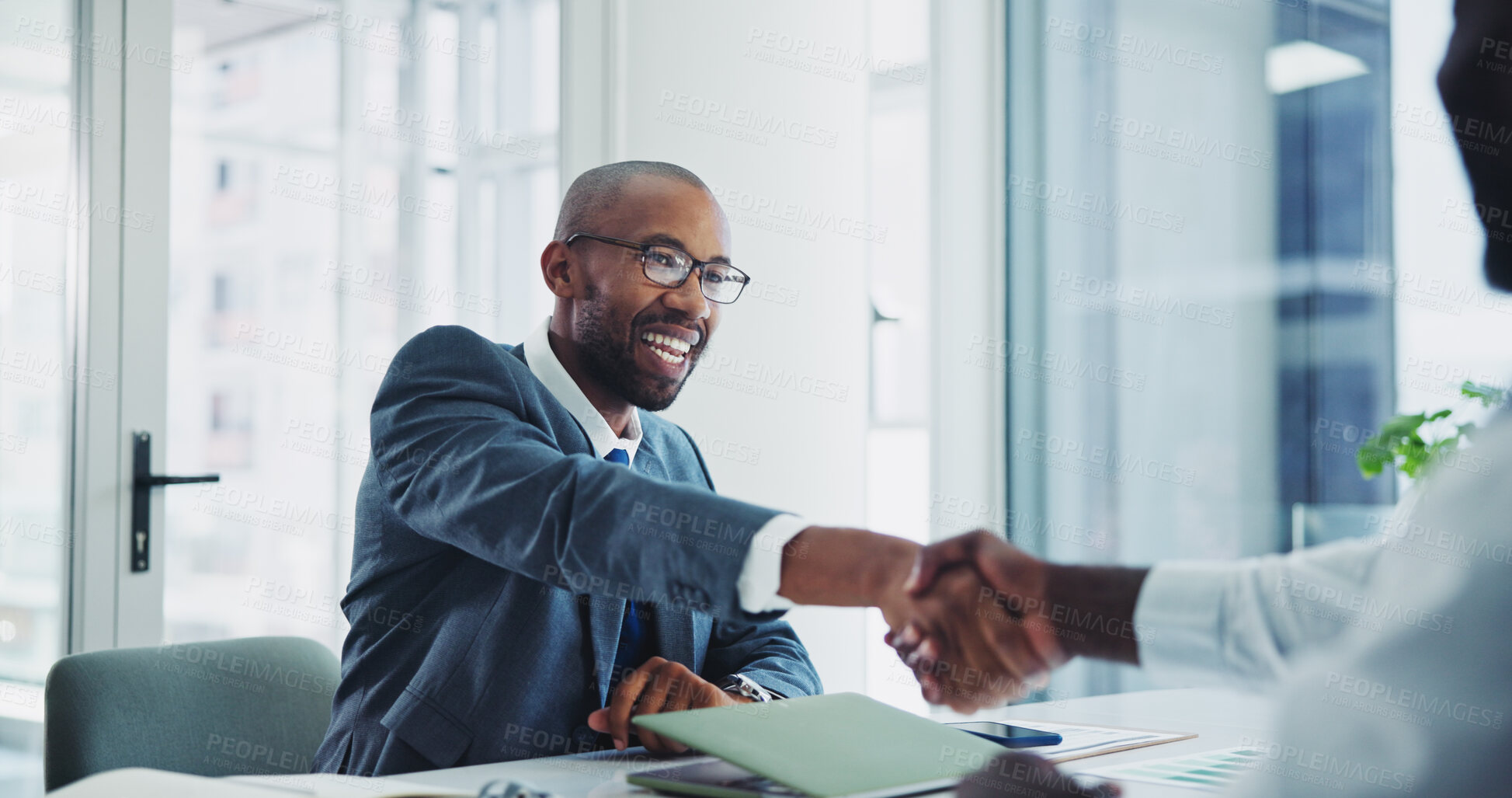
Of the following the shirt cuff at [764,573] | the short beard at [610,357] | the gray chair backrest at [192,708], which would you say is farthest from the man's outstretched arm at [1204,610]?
the gray chair backrest at [192,708]

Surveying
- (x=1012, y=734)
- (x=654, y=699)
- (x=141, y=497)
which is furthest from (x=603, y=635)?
(x=141, y=497)

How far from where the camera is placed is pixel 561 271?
1.75 meters

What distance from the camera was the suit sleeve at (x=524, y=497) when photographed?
1143 millimetres

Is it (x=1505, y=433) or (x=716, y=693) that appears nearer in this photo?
(x=1505, y=433)

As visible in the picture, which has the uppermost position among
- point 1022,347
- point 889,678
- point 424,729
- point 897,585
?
point 1022,347

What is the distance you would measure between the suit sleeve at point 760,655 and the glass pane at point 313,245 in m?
1.48

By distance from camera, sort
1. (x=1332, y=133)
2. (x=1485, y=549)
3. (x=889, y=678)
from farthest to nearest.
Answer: (x=889, y=678), (x=1332, y=133), (x=1485, y=549)

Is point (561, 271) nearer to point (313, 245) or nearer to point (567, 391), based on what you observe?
point (567, 391)

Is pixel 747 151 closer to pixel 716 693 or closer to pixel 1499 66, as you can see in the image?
pixel 716 693

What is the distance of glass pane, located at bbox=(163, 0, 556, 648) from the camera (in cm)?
262

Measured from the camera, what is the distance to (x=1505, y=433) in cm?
69

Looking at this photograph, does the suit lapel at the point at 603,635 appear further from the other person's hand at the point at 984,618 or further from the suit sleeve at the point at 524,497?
the other person's hand at the point at 984,618

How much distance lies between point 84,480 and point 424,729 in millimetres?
1441

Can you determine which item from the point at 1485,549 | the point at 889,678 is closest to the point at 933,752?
the point at 1485,549
